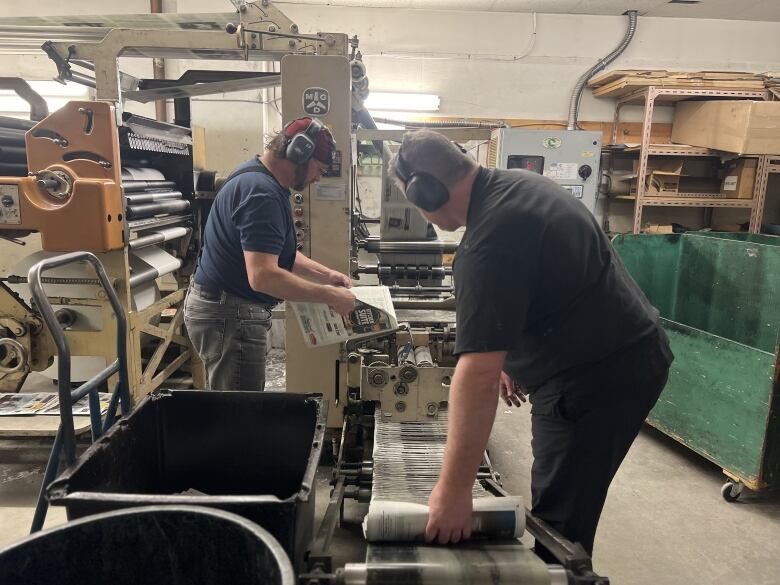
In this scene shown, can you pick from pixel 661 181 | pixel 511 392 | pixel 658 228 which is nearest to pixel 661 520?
pixel 511 392

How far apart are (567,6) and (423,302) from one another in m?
3.15

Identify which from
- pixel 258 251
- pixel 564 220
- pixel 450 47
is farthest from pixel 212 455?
pixel 450 47

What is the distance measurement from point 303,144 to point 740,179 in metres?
3.94

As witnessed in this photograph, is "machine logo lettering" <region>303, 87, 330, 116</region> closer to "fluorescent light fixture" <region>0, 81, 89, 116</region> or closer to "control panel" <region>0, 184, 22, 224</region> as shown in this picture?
"control panel" <region>0, 184, 22, 224</region>

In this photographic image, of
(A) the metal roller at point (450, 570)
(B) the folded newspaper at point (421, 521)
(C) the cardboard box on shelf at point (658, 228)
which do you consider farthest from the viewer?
(C) the cardboard box on shelf at point (658, 228)

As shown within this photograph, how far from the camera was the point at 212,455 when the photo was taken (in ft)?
4.60

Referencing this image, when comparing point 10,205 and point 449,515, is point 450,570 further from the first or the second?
point 10,205

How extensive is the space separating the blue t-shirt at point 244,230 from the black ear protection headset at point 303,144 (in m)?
0.10

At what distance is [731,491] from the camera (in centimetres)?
227

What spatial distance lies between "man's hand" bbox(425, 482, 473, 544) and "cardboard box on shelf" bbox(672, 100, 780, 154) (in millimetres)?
3936

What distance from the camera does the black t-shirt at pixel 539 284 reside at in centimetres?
101

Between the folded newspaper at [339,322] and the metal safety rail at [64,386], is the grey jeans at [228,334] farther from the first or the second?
the metal safety rail at [64,386]

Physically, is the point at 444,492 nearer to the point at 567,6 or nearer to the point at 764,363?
the point at 764,363

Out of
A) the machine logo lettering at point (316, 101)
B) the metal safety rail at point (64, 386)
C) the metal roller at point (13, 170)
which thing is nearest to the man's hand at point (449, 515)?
the metal safety rail at point (64, 386)
